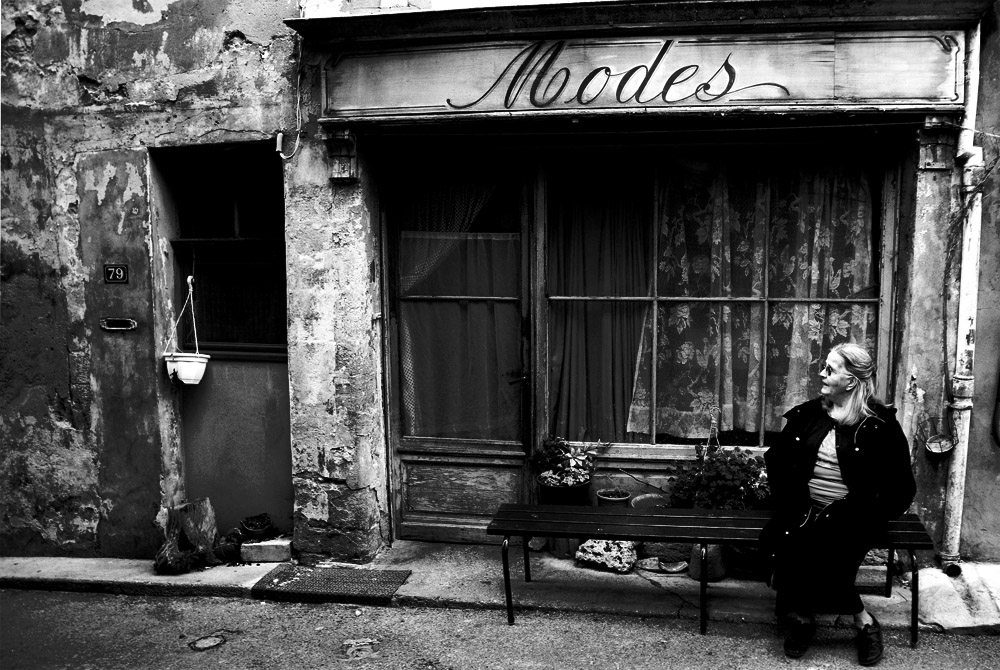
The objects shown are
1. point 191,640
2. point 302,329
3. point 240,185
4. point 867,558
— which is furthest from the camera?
point 240,185

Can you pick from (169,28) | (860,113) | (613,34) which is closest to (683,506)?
(860,113)

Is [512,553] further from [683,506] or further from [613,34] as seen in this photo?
[613,34]

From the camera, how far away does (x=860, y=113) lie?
465cm

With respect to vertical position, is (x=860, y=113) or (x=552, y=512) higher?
(x=860, y=113)

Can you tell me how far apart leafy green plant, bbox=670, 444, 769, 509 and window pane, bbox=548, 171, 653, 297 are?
49.7 inches

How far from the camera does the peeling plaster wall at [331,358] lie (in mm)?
5273

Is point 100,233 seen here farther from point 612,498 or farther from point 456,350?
point 612,498

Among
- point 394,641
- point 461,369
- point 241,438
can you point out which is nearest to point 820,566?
point 394,641

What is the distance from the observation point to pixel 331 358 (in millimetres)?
5348

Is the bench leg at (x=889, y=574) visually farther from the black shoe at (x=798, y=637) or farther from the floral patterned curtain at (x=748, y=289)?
the floral patterned curtain at (x=748, y=289)

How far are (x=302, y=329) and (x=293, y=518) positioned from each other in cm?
142

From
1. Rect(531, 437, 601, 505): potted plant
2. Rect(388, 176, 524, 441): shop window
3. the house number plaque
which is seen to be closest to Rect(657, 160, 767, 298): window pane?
Rect(388, 176, 524, 441): shop window

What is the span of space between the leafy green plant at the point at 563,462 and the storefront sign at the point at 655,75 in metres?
2.26

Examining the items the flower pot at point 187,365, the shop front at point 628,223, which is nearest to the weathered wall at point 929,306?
the shop front at point 628,223
